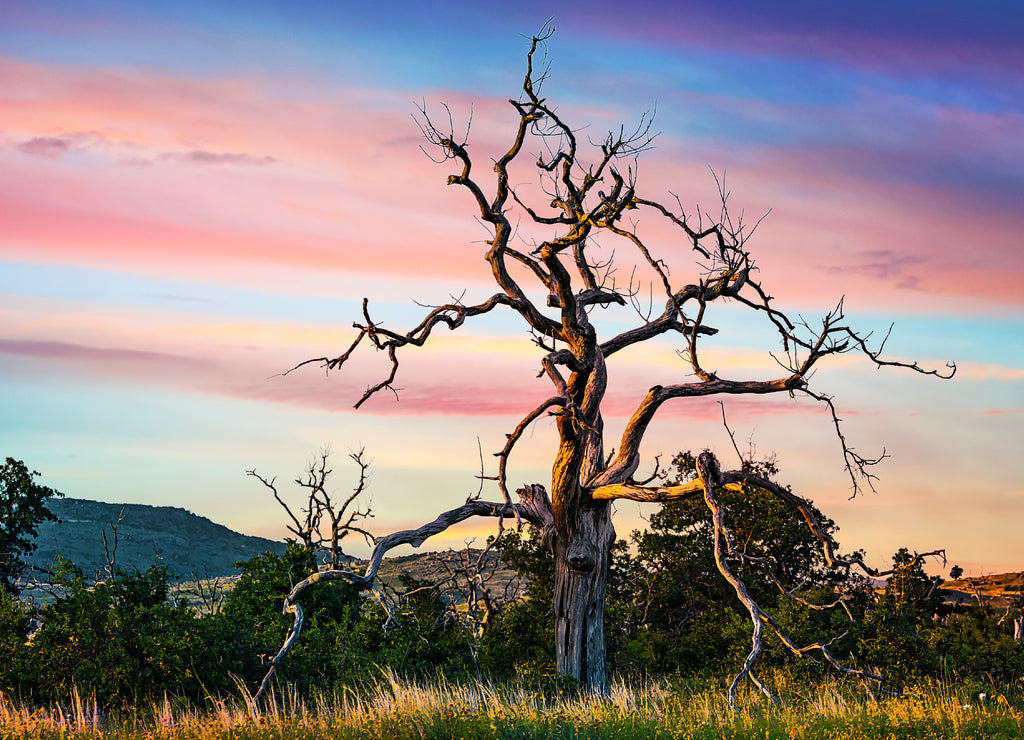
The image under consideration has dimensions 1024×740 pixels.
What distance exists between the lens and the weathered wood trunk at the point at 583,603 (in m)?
17.9

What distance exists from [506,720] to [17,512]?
2269cm

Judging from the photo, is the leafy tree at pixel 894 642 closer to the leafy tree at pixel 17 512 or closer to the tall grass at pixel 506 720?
the tall grass at pixel 506 720

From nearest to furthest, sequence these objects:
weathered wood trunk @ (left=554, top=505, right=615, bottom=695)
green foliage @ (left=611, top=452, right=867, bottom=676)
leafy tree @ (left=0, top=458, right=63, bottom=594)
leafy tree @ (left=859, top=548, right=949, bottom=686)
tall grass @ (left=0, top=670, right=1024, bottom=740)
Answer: tall grass @ (left=0, top=670, right=1024, bottom=740)
weathered wood trunk @ (left=554, top=505, right=615, bottom=695)
leafy tree @ (left=859, top=548, right=949, bottom=686)
green foliage @ (left=611, top=452, right=867, bottom=676)
leafy tree @ (left=0, top=458, right=63, bottom=594)

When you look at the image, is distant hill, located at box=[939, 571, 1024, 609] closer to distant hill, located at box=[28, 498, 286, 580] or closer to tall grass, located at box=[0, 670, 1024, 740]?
tall grass, located at box=[0, 670, 1024, 740]

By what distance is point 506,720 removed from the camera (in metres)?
10.9

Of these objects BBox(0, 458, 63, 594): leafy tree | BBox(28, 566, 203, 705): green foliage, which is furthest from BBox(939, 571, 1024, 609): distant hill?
BBox(0, 458, 63, 594): leafy tree

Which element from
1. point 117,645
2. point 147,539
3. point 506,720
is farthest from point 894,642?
point 147,539

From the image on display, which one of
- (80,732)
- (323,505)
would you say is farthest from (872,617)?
(323,505)

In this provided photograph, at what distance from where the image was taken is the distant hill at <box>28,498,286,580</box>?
3056 inches

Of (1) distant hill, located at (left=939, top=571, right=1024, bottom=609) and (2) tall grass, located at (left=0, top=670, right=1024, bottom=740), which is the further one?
(1) distant hill, located at (left=939, top=571, right=1024, bottom=609)

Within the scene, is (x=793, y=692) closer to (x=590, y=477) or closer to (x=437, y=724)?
(x=590, y=477)

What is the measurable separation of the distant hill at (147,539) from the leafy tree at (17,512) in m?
44.6

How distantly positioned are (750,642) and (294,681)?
10.8m

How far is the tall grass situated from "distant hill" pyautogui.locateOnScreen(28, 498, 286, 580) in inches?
2392
